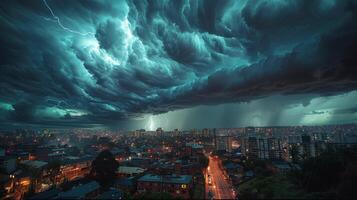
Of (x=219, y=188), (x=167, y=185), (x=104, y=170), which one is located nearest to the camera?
(x=167, y=185)

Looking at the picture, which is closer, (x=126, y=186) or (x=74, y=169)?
(x=126, y=186)

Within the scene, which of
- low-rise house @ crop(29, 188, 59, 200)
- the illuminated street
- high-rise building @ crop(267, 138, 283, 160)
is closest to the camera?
low-rise house @ crop(29, 188, 59, 200)

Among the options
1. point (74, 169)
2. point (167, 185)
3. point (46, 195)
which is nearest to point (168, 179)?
point (167, 185)

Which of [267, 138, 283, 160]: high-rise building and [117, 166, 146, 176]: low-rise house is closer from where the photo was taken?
[117, 166, 146, 176]: low-rise house

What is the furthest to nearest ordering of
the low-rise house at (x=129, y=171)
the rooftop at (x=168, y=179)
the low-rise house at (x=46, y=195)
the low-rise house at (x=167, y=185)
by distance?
the low-rise house at (x=129, y=171) → the rooftop at (x=168, y=179) → the low-rise house at (x=167, y=185) → the low-rise house at (x=46, y=195)

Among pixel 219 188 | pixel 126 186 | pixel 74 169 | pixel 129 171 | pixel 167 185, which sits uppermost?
A: pixel 167 185

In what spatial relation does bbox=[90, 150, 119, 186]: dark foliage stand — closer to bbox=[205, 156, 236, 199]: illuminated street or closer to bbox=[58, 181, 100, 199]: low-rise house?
bbox=[58, 181, 100, 199]: low-rise house

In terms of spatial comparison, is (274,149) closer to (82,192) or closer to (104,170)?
(104,170)

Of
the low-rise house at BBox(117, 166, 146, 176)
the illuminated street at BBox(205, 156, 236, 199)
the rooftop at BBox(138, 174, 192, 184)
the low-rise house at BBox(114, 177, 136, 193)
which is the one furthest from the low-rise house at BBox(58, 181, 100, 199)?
the illuminated street at BBox(205, 156, 236, 199)

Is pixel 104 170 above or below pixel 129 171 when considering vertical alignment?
above

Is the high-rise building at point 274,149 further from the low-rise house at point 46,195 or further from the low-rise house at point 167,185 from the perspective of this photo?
the low-rise house at point 46,195

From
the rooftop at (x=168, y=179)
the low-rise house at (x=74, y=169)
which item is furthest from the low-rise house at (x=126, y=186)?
the low-rise house at (x=74, y=169)
